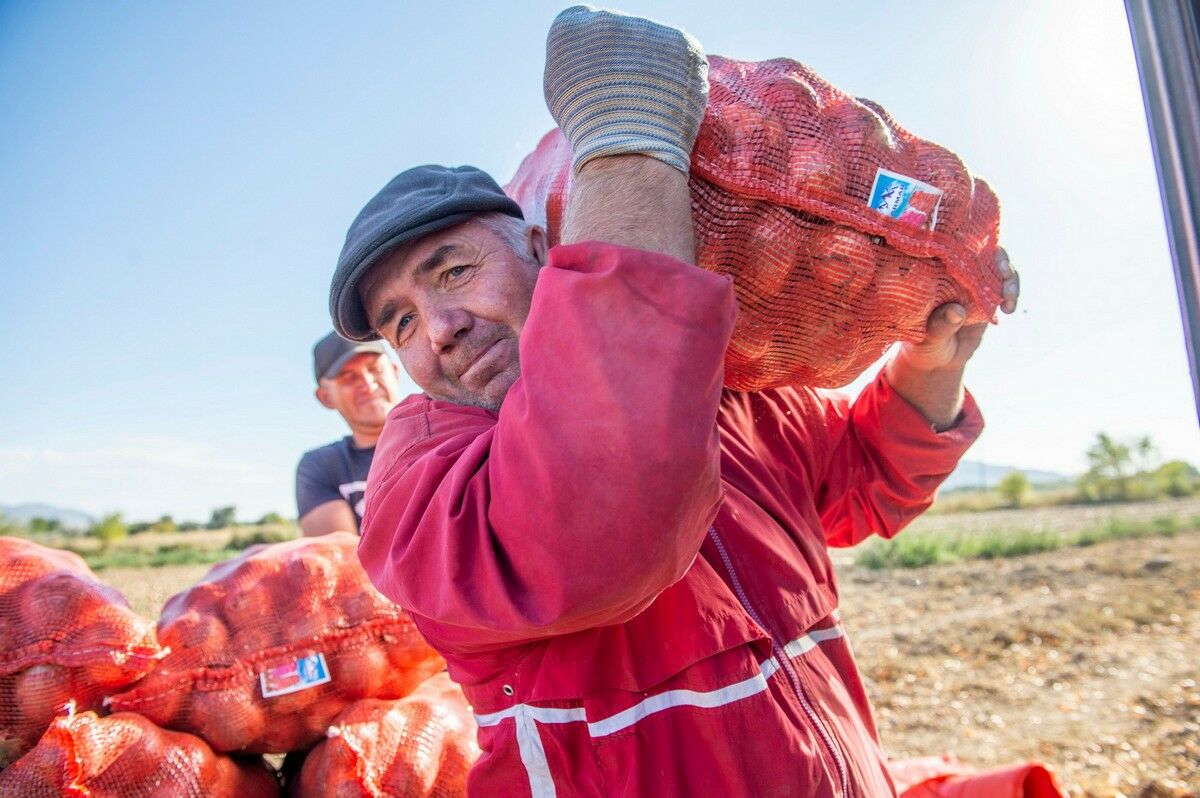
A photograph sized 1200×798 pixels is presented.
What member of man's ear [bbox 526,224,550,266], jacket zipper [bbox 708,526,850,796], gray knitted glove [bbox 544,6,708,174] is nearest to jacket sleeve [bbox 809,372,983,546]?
jacket zipper [bbox 708,526,850,796]

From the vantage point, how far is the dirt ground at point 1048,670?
3488 mm

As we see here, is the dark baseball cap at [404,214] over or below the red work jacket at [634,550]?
over

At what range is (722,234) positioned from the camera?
3.79 feet

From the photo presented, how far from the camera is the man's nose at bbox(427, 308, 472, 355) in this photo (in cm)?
126

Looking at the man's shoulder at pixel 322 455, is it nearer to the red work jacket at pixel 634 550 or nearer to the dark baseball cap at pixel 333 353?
the dark baseball cap at pixel 333 353

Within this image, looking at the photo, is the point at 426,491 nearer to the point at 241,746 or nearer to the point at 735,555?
the point at 735,555

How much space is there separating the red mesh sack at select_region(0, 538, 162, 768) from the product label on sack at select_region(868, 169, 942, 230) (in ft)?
6.68

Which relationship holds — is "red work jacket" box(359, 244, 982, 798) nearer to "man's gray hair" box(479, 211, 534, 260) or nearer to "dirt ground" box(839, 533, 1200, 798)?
"man's gray hair" box(479, 211, 534, 260)

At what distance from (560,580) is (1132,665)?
5.82 meters

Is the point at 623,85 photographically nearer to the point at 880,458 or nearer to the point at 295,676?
the point at 880,458

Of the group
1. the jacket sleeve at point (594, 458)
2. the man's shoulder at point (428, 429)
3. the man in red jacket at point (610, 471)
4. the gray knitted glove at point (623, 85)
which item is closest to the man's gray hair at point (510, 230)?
the man in red jacket at point (610, 471)

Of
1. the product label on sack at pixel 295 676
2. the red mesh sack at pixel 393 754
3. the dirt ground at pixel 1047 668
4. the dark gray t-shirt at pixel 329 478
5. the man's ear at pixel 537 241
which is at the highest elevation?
the man's ear at pixel 537 241

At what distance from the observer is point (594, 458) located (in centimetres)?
75

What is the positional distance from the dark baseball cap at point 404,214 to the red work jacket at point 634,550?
0.90ft
